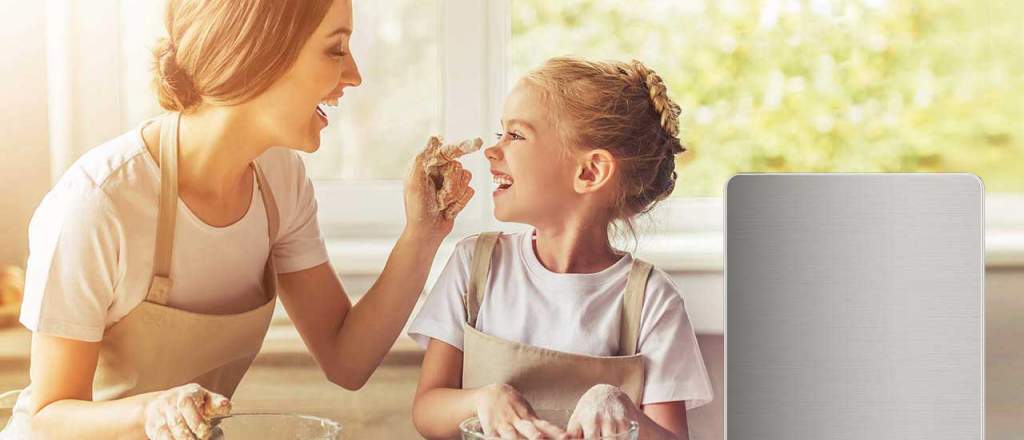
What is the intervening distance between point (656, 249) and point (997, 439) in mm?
630

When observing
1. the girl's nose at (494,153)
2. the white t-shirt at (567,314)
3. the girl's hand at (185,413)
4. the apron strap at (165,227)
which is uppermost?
the girl's nose at (494,153)

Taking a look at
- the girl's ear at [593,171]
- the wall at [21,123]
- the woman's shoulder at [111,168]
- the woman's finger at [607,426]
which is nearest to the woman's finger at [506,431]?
the woman's finger at [607,426]

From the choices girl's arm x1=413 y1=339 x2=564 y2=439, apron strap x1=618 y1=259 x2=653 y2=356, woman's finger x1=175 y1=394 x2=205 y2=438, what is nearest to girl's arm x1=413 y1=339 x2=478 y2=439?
girl's arm x1=413 y1=339 x2=564 y2=439

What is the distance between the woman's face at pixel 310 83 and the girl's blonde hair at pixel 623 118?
0.81 feet

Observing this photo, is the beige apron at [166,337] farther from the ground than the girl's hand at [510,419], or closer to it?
farther from the ground

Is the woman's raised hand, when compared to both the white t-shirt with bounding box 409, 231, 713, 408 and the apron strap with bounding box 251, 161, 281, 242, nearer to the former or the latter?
the white t-shirt with bounding box 409, 231, 713, 408

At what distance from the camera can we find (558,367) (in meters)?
1.35

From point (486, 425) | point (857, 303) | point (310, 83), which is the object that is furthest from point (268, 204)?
point (857, 303)

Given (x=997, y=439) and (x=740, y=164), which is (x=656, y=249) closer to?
(x=740, y=164)

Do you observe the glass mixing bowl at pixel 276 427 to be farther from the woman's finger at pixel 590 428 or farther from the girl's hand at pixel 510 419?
the woman's finger at pixel 590 428

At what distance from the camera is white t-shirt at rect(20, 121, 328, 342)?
4.12ft

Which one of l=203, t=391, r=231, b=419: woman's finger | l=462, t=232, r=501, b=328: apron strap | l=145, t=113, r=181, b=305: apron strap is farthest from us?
l=462, t=232, r=501, b=328: apron strap

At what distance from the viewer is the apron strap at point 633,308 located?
136 cm

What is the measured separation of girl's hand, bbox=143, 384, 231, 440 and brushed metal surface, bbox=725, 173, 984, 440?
2.13 feet
